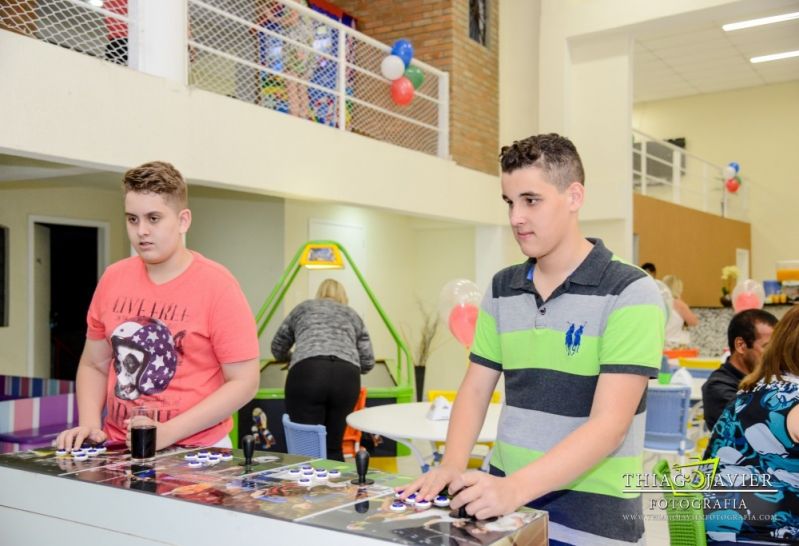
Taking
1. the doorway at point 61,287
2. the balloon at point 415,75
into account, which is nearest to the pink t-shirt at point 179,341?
the balloon at point 415,75

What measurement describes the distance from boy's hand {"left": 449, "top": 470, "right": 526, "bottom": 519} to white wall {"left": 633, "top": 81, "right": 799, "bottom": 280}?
14.9 meters

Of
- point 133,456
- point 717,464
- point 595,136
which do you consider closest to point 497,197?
point 595,136

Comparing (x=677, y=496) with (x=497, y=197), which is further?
(x=497, y=197)

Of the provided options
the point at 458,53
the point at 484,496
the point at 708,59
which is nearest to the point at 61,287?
the point at 458,53

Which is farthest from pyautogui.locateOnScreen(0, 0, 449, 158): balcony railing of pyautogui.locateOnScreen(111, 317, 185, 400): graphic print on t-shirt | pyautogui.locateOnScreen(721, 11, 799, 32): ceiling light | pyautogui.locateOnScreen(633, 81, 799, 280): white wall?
pyautogui.locateOnScreen(633, 81, 799, 280): white wall

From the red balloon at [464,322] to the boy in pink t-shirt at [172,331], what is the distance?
10.6 ft

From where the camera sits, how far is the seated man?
324 cm

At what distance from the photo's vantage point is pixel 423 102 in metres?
8.60

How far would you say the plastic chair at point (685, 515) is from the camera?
2049mm

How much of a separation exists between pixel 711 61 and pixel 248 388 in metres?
12.7

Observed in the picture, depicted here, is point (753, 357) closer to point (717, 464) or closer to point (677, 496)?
point (717, 464)

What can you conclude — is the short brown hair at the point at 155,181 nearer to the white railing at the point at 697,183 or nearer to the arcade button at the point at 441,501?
the arcade button at the point at 441,501

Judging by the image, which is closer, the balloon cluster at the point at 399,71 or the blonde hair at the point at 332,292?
the blonde hair at the point at 332,292

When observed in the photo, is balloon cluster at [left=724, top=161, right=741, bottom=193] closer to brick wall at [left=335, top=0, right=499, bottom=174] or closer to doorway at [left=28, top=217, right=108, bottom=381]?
brick wall at [left=335, top=0, right=499, bottom=174]
